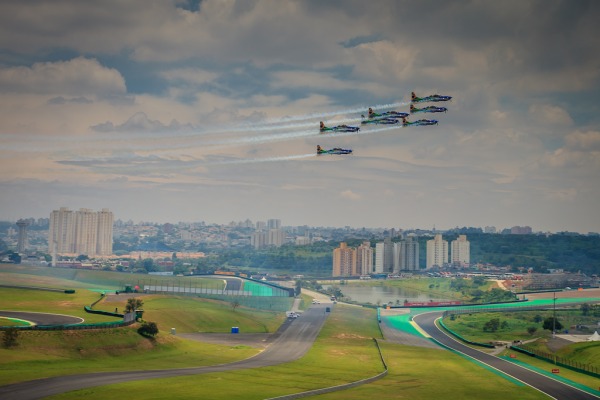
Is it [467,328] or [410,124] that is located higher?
[410,124]

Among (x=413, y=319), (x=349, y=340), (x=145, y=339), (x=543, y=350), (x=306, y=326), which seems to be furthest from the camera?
(x=413, y=319)

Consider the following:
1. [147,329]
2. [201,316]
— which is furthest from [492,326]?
[147,329]

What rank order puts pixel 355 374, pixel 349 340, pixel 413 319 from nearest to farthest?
1. pixel 355 374
2. pixel 349 340
3. pixel 413 319

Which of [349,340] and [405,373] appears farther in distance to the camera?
[349,340]

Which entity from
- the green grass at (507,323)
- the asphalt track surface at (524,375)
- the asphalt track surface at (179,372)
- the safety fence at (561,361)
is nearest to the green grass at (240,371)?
the asphalt track surface at (179,372)

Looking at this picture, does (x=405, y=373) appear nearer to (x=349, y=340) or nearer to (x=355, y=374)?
(x=355, y=374)

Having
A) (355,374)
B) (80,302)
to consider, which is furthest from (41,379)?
→ (80,302)
